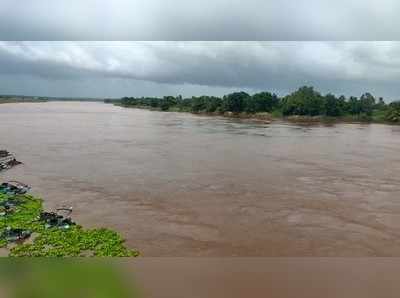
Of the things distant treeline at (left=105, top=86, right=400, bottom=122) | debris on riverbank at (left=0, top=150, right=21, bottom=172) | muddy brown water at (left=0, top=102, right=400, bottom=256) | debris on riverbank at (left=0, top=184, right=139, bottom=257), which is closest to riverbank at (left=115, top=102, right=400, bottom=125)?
distant treeline at (left=105, top=86, right=400, bottom=122)

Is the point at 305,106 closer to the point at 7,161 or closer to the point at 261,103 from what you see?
the point at 261,103

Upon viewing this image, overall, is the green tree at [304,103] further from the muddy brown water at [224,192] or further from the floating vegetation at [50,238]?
the floating vegetation at [50,238]

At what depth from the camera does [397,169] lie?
7.16m

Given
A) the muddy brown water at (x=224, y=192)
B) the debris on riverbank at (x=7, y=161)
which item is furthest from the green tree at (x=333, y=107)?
the debris on riverbank at (x=7, y=161)

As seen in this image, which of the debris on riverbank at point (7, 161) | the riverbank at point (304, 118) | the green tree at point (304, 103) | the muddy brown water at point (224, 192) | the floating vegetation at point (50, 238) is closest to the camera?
the floating vegetation at point (50, 238)

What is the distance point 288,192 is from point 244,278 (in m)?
3.06

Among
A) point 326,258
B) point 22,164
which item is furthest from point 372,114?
point 326,258

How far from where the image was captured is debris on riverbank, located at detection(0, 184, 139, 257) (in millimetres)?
3054

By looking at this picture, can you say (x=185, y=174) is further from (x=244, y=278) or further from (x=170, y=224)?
(x=244, y=278)

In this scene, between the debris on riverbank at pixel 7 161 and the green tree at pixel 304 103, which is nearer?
the debris on riverbank at pixel 7 161

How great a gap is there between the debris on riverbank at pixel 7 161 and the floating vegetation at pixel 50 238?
265 centimetres

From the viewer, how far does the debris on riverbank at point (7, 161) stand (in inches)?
252

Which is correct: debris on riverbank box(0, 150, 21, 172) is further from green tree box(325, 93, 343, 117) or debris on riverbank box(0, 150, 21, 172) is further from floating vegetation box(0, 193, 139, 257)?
green tree box(325, 93, 343, 117)

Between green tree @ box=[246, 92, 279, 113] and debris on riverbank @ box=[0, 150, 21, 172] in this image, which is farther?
green tree @ box=[246, 92, 279, 113]
